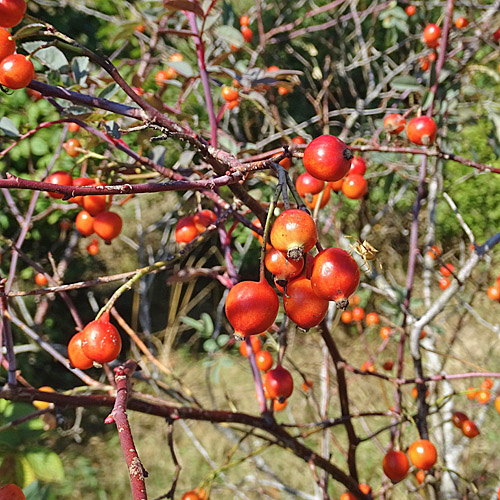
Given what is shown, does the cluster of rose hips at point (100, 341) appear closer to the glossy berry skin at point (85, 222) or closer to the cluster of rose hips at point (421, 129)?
the glossy berry skin at point (85, 222)

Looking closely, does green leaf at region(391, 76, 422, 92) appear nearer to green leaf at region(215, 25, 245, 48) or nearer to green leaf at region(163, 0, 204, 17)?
green leaf at region(215, 25, 245, 48)

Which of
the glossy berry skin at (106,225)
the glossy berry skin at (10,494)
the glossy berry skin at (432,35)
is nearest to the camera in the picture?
the glossy berry skin at (10,494)

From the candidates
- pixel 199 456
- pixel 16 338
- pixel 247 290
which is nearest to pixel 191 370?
pixel 199 456

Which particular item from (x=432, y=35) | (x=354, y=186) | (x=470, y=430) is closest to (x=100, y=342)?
(x=354, y=186)

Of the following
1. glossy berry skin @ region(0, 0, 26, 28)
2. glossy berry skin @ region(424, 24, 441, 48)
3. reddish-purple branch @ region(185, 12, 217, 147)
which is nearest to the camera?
glossy berry skin @ region(0, 0, 26, 28)

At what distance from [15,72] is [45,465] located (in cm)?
54

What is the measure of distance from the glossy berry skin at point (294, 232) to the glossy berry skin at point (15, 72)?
0.43m

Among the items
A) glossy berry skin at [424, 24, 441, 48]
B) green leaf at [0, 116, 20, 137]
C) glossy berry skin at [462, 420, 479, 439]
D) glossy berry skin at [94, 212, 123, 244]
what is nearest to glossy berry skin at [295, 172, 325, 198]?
glossy berry skin at [94, 212, 123, 244]

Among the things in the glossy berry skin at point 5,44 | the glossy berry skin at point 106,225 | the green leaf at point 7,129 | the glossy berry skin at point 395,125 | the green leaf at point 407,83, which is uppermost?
the glossy berry skin at point 5,44

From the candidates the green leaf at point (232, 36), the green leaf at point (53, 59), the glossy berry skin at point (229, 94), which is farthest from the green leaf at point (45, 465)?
the glossy berry skin at point (229, 94)

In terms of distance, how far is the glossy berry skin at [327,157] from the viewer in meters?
0.51

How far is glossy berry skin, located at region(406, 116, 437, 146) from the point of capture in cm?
106

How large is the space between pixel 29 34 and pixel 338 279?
568 millimetres

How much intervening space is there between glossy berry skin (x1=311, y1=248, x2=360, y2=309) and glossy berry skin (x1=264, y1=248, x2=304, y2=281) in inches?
1.3
